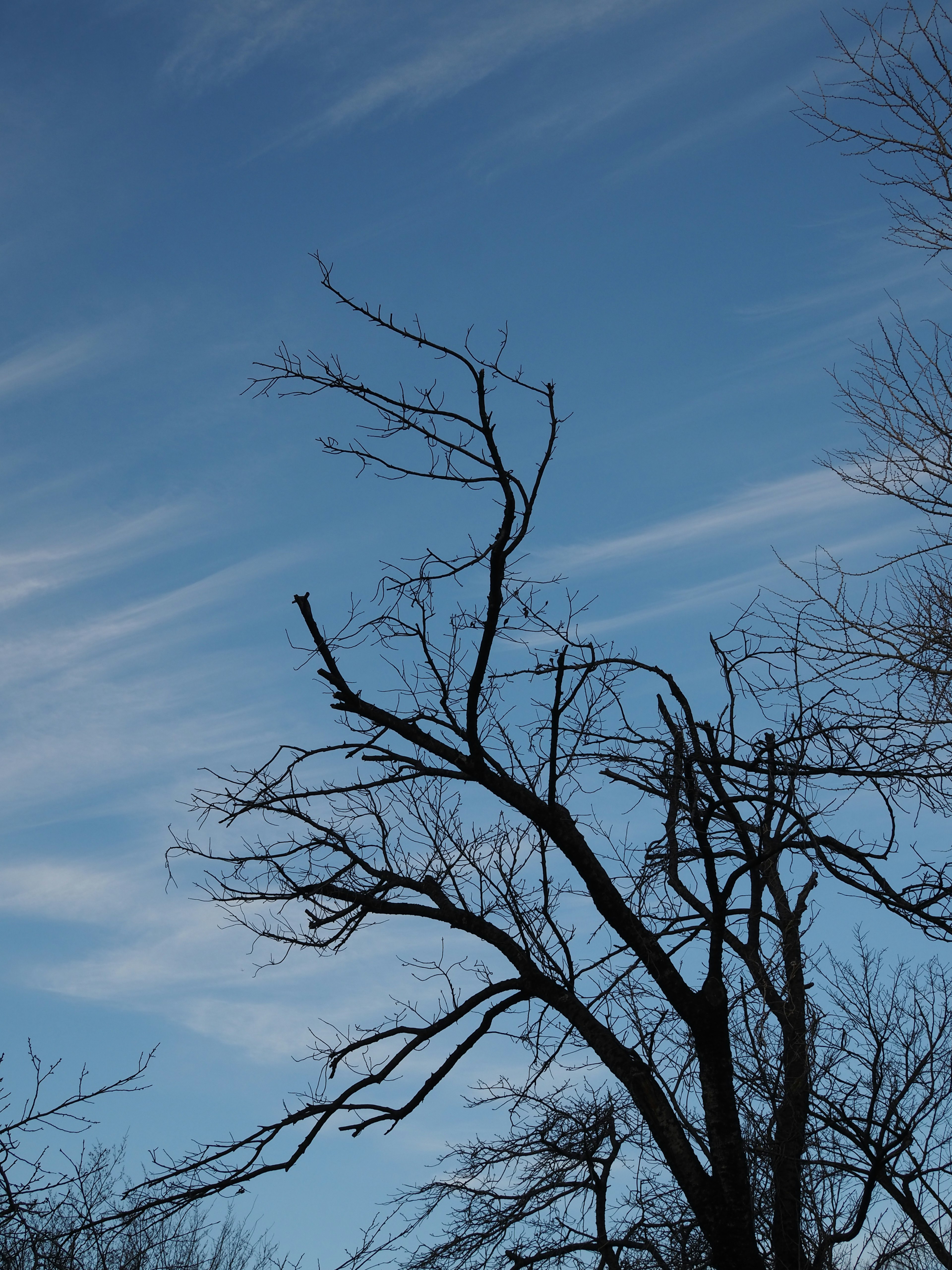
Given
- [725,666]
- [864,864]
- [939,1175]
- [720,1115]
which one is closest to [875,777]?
[864,864]

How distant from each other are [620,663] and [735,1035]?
2.95 meters

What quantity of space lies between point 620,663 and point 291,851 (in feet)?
8.73

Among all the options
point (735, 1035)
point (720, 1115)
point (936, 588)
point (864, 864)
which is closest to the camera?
point (720, 1115)

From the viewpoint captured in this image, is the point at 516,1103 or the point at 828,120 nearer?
the point at 516,1103

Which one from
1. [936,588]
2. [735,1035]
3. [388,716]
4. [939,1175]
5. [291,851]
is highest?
[936,588]

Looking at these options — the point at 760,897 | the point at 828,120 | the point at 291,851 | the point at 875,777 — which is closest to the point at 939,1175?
the point at 760,897

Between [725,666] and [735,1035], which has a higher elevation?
[725,666]

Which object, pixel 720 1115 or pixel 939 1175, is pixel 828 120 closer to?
pixel 720 1115

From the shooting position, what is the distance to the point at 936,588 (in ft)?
28.6

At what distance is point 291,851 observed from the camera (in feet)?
24.4

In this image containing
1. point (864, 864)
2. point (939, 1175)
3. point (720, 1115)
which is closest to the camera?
point (720, 1115)

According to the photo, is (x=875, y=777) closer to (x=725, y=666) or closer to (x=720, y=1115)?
(x=725, y=666)

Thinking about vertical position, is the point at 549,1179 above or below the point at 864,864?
below

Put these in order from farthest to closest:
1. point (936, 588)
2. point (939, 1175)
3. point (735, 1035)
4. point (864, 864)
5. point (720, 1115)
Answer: point (939, 1175) → point (936, 588) → point (735, 1035) → point (864, 864) → point (720, 1115)
